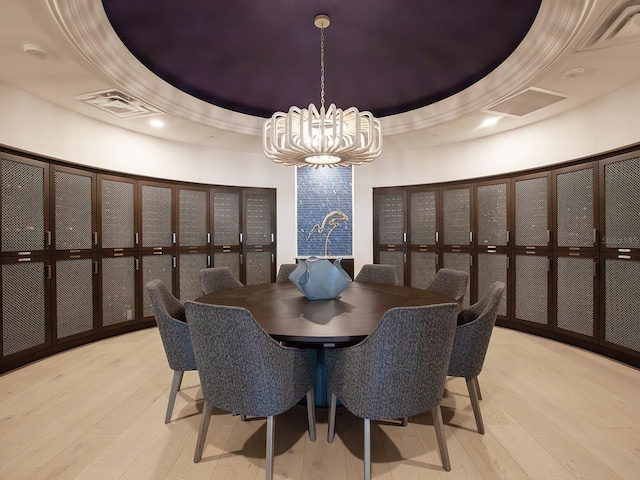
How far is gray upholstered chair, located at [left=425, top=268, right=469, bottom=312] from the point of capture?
115 inches

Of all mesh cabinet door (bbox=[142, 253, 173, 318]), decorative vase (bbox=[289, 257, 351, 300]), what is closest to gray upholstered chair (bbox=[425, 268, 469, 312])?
decorative vase (bbox=[289, 257, 351, 300])

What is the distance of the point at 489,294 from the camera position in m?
2.18

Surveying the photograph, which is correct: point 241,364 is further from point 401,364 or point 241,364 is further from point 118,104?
point 118,104

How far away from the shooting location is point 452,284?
304cm

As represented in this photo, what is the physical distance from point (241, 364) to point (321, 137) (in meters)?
1.71

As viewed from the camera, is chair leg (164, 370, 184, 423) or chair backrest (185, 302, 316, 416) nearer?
chair backrest (185, 302, 316, 416)

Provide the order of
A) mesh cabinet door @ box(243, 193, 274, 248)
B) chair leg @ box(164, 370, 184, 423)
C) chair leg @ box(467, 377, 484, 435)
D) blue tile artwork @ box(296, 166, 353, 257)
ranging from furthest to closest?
blue tile artwork @ box(296, 166, 353, 257)
mesh cabinet door @ box(243, 193, 274, 248)
chair leg @ box(164, 370, 184, 423)
chair leg @ box(467, 377, 484, 435)

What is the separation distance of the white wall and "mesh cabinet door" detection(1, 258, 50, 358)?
1.13m

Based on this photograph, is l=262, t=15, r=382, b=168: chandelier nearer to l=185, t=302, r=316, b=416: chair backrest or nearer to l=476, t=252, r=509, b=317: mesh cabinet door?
l=185, t=302, r=316, b=416: chair backrest

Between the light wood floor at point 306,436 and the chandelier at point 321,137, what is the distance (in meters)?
1.91

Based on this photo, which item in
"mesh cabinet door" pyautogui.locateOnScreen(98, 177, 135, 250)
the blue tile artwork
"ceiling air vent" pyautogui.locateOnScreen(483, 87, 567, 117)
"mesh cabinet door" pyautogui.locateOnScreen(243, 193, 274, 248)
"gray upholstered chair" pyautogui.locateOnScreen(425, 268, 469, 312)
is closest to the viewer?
"gray upholstered chair" pyautogui.locateOnScreen(425, 268, 469, 312)

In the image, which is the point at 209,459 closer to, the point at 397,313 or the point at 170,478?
the point at 170,478

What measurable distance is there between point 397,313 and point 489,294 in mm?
1070

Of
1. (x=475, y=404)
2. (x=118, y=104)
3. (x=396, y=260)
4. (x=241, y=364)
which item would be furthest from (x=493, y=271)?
(x=118, y=104)
